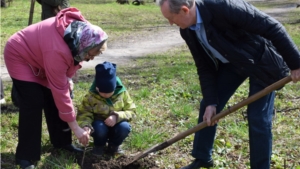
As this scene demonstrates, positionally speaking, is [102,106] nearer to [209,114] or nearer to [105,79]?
[105,79]

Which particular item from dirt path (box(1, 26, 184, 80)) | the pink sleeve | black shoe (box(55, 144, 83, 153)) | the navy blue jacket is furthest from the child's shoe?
dirt path (box(1, 26, 184, 80))

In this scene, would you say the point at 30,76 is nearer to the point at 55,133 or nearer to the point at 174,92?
the point at 55,133

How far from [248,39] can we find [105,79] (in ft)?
4.50

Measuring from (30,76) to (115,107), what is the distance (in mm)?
879

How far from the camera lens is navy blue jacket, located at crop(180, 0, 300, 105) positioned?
10.5ft

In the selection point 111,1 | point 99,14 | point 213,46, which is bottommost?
point 111,1

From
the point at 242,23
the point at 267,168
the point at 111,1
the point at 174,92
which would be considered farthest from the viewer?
the point at 111,1

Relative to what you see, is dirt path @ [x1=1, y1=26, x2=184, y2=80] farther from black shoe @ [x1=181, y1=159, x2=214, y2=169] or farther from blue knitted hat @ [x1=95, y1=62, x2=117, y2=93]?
black shoe @ [x1=181, y1=159, x2=214, y2=169]

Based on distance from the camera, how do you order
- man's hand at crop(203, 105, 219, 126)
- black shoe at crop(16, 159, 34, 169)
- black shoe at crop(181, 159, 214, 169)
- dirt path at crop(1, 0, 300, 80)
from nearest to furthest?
man's hand at crop(203, 105, 219, 126) → black shoe at crop(16, 159, 34, 169) → black shoe at crop(181, 159, 214, 169) → dirt path at crop(1, 0, 300, 80)

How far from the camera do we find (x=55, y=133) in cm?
450

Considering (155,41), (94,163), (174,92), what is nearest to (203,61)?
(94,163)

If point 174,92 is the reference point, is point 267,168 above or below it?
above

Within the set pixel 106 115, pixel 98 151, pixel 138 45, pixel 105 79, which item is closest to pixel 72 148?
pixel 98 151

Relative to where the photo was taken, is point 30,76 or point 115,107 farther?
point 115,107
